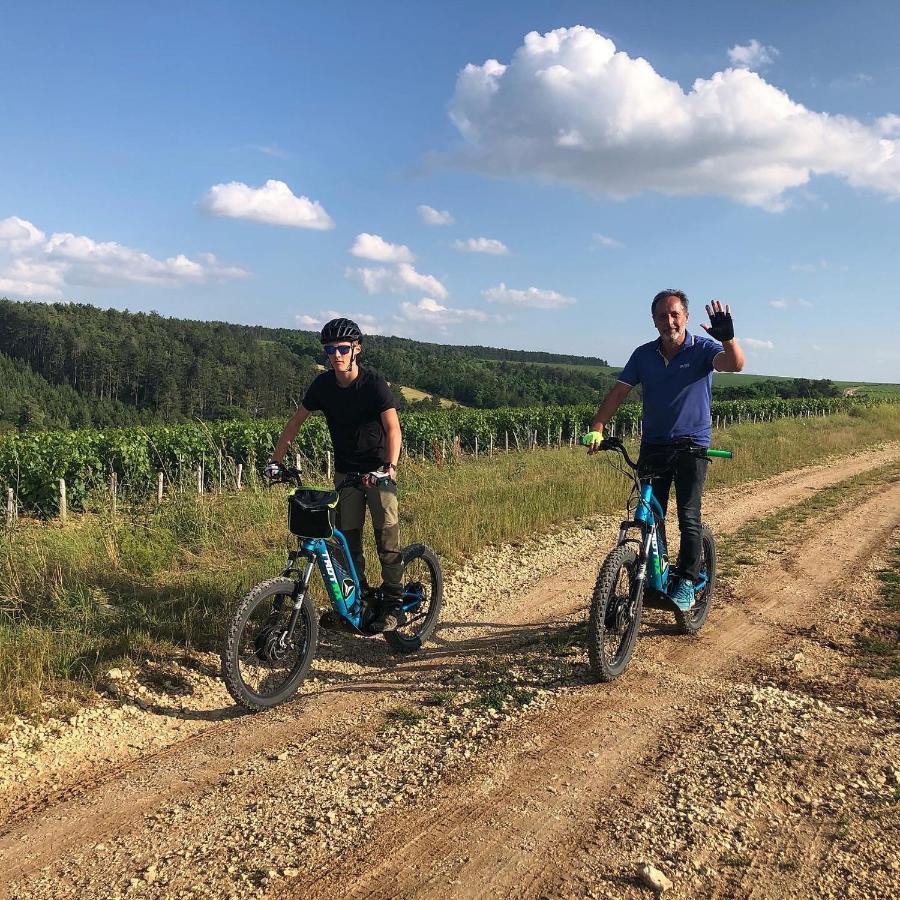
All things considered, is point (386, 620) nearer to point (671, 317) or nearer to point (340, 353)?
point (340, 353)

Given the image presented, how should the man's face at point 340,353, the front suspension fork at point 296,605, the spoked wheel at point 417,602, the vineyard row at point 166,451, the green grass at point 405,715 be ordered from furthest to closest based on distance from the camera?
the vineyard row at point 166,451, the spoked wheel at point 417,602, the man's face at point 340,353, the front suspension fork at point 296,605, the green grass at point 405,715

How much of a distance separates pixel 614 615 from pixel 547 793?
56.1 inches

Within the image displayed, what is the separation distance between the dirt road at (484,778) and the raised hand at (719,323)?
2.11 meters

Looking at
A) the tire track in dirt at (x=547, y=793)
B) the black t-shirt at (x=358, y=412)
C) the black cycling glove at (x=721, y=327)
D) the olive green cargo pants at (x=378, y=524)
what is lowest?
the tire track in dirt at (x=547, y=793)

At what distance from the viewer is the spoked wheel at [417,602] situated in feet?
14.5

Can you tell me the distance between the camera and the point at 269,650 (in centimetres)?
353

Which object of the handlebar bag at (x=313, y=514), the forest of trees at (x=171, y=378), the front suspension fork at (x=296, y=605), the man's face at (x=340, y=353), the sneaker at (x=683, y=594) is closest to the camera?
the front suspension fork at (x=296, y=605)

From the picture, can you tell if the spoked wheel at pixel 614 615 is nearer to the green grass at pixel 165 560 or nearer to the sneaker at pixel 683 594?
the sneaker at pixel 683 594

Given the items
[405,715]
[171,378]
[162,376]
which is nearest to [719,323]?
[405,715]

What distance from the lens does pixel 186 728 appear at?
133 inches

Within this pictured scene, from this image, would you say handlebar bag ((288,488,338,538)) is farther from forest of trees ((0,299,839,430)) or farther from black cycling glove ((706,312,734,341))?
forest of trees ((0,299,839,430))

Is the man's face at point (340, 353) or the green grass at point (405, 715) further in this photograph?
the man's face at point (340, 353)

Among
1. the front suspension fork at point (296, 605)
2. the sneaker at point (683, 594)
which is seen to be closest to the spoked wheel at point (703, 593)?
the sneaker at point (683, 594)

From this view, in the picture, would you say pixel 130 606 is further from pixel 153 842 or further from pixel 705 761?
pixel 705 761
